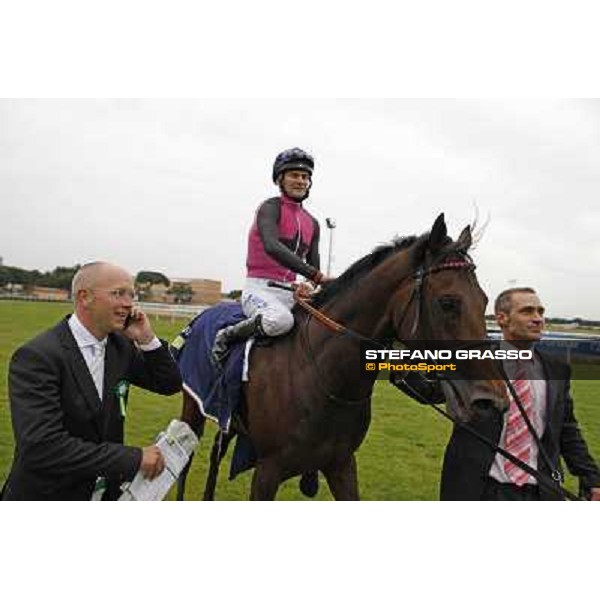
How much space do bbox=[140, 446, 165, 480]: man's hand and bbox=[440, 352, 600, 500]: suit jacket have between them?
141cm

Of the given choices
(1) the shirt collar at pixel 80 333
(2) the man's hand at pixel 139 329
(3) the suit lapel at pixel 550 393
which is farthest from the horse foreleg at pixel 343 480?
(1) the shirt collar at pixel 80 333

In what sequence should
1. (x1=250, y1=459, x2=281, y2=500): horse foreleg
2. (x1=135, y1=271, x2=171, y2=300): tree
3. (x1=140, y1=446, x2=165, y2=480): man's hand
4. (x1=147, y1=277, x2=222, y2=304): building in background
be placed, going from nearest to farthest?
1. (x1=140, y1=446, x2=165, y2=480): man's hand
2. (x1=250, y1=459, x2=281, y2=500): horse foreleg
3. (x1=135, y1=271, x2=171, y2=300): tree
4. (x1=147, y1=277, x2=222, y2=304): building in background

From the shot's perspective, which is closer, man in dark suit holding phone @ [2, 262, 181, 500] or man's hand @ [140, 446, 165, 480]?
man in dark suit holding phone @ [2, 262, 181, 500]

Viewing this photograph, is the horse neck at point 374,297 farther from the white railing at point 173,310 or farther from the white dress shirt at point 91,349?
the white railing at point 173,310

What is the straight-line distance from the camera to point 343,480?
2982 millimetres

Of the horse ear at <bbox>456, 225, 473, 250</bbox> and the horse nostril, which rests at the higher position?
the horse ear at <bbox>456, 225, 473, 250</bbox>

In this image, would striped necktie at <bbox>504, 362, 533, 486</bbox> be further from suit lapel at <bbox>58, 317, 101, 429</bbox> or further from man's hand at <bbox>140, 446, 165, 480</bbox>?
suit lapel at <bbox>58, 317, 101, 429</bbox>

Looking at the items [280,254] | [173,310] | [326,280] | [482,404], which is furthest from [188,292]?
[482,404]

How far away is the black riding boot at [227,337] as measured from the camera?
125 inches

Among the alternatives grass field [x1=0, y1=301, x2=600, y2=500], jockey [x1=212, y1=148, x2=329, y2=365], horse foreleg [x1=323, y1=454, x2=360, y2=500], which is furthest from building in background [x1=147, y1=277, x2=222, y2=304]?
horse foreleg [x1=323, y1=454, x2=360, y2=500]

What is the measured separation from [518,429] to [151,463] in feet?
5.53

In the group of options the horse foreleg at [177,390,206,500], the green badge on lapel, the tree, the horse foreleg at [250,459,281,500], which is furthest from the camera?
the horse foreleg at [177,390,206,500]

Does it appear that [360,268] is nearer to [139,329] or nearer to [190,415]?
[139,329]

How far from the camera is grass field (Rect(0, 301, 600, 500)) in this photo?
13.1 ft
